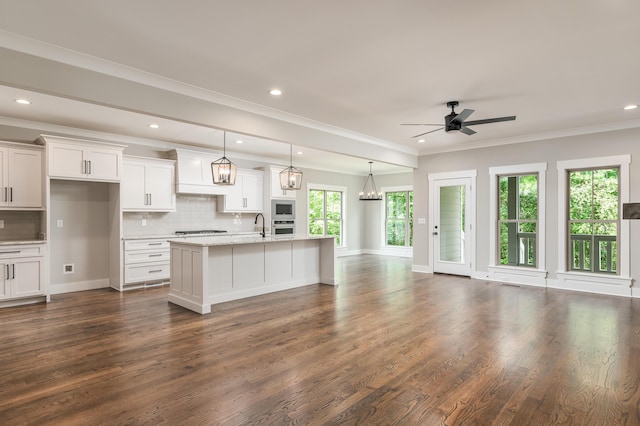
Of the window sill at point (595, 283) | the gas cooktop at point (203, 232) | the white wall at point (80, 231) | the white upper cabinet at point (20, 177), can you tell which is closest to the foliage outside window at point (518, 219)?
the window sill at point (595, 283)

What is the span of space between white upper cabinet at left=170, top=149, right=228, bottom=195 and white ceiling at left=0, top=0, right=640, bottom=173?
5.07ft

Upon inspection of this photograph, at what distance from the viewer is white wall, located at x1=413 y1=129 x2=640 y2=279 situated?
5.53 meters

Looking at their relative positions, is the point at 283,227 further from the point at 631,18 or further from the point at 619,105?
the point at 631,18

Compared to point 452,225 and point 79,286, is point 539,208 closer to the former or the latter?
point 452,225

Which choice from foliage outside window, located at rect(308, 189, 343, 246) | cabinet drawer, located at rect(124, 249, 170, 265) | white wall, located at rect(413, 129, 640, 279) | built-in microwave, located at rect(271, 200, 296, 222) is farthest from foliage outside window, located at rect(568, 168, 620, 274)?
cabinet drawer, located at rect(124, 249, 170, 265)

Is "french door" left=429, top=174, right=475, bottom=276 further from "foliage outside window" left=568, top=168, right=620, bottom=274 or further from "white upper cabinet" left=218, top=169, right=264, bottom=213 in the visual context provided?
"white upper cabinet" left=218, top=169, right=264, bottom=213

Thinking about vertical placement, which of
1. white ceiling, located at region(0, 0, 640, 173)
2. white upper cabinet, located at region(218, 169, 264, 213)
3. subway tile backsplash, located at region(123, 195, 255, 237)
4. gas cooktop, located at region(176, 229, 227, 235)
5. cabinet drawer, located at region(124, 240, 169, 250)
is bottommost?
cabinet drawer, located at region(124, 240, 169, 250)

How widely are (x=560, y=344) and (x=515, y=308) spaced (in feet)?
4.52

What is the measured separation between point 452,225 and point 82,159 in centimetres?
682

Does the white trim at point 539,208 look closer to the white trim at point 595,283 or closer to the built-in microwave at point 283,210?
the white trim at point 595,283

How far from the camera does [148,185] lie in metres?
6.52

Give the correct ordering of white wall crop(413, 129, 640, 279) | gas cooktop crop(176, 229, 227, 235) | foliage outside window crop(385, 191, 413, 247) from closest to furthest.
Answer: white wall crop(413, 129, 640, 279) → gas cooktop crop(176, 229, 227, 235) → foliage outside window crop(385, 191, 413, 247)

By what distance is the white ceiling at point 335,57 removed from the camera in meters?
2.62

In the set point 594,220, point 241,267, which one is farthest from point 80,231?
point 594,220
